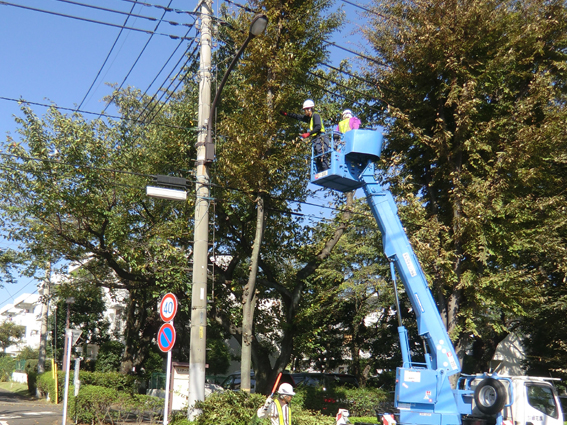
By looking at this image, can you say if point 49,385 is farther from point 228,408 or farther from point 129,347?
point 228,408

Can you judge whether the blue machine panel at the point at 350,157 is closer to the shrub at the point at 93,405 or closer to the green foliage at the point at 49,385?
the shrub at the point at 93,405

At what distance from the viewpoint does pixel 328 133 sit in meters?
10.8

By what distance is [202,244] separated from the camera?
11.8m

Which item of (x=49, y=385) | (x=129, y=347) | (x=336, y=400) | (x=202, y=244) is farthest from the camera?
(x=129, y=347)

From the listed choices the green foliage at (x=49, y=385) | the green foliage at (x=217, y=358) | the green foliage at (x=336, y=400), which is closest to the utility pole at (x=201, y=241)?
the green foliage at (x=336, y=400)

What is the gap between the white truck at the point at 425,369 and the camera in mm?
9523

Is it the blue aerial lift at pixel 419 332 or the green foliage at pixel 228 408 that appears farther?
the green foliage at pixel 228 408

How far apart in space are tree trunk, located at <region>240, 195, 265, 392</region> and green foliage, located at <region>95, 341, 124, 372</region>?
26.2m

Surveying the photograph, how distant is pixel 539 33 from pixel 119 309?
4698 cm

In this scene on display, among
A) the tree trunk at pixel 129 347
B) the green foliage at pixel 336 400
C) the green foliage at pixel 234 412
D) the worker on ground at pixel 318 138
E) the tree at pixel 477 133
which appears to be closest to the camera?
the green foliage at pixel 234 412

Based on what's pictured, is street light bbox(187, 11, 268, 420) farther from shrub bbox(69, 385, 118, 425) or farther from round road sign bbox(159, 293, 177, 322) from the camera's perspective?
shrub bbox(69, 385, 118, 425)

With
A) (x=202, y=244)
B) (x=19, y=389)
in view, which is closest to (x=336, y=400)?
(x=202, y=244)

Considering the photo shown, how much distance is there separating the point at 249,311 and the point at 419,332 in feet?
21.1

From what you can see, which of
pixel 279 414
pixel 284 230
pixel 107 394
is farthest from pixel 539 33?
pixel 107 394
